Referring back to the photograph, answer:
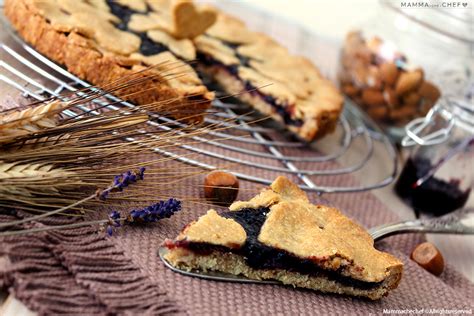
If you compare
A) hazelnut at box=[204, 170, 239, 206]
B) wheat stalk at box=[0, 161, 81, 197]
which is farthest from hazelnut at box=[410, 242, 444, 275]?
wheat stalk at box=[0, 161, 81, 197]

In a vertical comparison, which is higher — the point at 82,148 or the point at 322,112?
the point at 82,148

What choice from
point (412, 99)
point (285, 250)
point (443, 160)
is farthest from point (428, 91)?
point (285, 250)

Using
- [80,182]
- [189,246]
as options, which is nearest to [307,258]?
[189,246]

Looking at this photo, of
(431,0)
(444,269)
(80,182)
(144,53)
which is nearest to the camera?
(80,182)

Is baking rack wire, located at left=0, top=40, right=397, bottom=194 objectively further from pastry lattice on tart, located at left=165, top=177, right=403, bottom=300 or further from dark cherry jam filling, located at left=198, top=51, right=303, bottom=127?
pastry lattice on tart, located at left=165, top=177, right=403, bottom=300

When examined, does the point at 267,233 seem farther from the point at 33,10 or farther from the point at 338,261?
the point at 33,10

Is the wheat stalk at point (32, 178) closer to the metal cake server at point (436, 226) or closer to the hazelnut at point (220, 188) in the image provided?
the hazelnut at point (220, 188)

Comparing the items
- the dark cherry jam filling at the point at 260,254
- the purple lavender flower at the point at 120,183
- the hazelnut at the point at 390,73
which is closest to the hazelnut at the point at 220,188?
the dark cherry jam filling at the point at 260,254
